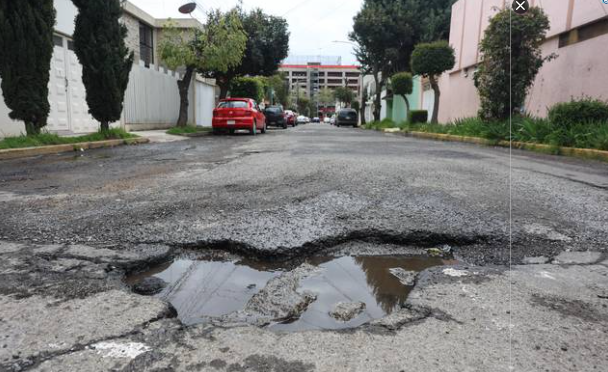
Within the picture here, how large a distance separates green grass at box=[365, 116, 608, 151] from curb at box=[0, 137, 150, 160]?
9094mm

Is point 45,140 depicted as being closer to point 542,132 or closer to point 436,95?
point 542,132

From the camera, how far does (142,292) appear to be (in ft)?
6.69

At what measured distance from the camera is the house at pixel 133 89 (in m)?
12.0

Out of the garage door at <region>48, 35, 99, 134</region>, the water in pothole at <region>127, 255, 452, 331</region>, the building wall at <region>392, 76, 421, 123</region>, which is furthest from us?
the building wall at <region>392, 76, 421, 123</region>

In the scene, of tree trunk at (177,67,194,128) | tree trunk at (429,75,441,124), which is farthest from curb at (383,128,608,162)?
tree trunk at (177,67,194,128)

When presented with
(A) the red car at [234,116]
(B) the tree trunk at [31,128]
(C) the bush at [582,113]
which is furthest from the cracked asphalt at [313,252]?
(A) the red car at [234,116]

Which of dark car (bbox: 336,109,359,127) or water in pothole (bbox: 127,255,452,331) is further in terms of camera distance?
dark car (bbox: 336,109,359,127)

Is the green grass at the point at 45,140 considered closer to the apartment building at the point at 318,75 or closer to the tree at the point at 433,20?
the tree at the point at 433,20

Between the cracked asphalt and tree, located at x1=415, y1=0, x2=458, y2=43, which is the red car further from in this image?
tree, located at x1=415, y1=0, x2=458, y2=43

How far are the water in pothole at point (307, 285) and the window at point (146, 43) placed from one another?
67.0ft

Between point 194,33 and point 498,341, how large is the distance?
1882cm

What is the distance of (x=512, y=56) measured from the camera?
38.4 ft

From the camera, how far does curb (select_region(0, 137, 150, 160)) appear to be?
24.5 feet

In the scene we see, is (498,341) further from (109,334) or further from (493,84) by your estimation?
(493,84)
